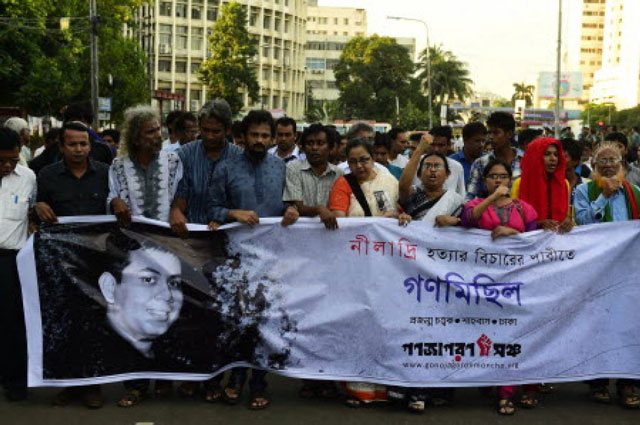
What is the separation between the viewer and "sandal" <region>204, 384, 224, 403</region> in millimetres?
5871

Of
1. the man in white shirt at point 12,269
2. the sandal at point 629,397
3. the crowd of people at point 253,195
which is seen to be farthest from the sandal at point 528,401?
the man in white shirt at point 12,269

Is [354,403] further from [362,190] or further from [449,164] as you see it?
[449,164]

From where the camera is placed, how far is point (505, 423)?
550 centimetres

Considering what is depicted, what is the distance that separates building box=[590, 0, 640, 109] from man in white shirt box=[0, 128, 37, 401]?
138 metres

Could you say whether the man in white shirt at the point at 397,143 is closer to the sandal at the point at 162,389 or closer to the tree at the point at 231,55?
the sandal at the point at 162,389

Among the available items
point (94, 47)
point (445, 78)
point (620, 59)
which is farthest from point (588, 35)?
point (94, 47)

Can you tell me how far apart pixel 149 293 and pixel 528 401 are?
2665mm

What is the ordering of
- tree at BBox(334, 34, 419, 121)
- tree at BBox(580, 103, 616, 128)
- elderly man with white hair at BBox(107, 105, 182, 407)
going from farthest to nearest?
1. tree at BBox(580, 103, 616, 128)
2. tree at BBox(334, 34, 419, 121)
3. elderly man with white hair at BBox(107, 105, 182, 407)

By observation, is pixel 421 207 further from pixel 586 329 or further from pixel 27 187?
pixel 27 187

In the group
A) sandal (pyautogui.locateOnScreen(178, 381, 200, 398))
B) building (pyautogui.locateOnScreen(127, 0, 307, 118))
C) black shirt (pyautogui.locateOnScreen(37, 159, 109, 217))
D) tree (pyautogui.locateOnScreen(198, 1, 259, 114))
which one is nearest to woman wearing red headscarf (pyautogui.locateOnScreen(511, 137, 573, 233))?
sandal (pyautogui.locateOnScreen(178, 381, 200, 398))

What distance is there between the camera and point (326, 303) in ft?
19.5

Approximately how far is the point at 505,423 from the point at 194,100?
99.7m

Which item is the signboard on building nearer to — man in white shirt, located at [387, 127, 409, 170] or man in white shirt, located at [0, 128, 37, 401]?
man in white shirt, located at [387, 127, 409, 170]

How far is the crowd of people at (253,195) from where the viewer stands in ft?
19.0
